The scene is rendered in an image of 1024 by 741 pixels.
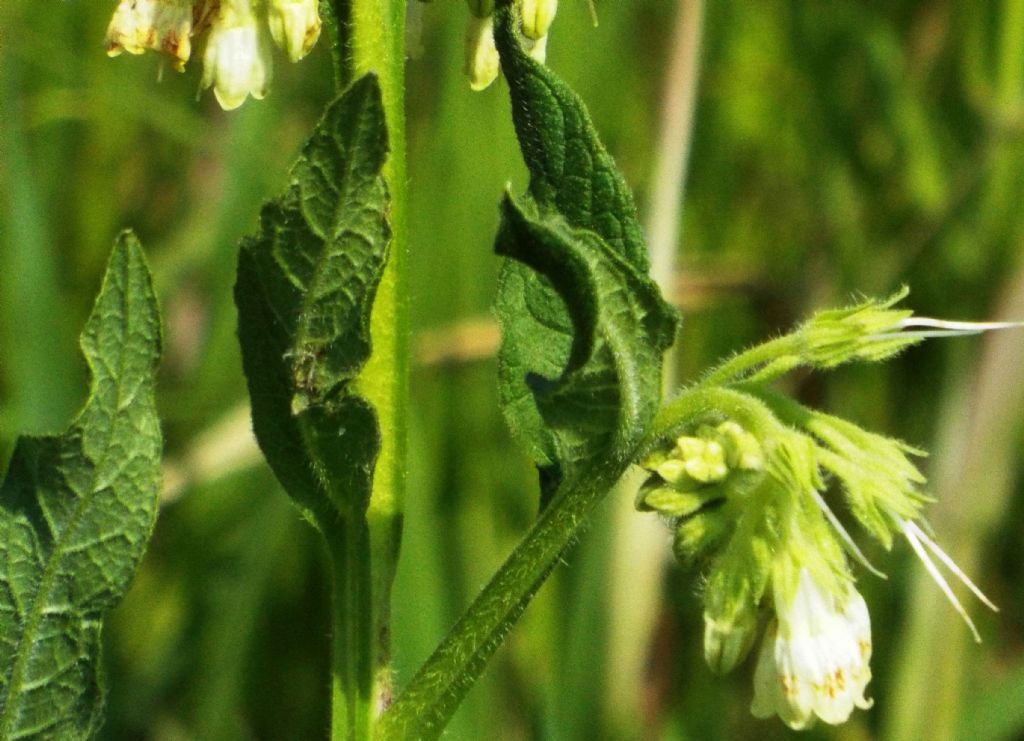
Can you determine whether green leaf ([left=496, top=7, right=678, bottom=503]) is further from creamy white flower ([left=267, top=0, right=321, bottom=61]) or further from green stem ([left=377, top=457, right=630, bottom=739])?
creamy white flower ([left=267, top=0, right=321, bottom=61])

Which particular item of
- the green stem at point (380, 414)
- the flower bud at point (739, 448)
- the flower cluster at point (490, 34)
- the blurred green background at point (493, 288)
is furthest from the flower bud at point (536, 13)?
the blurred green background at point (493, 288)

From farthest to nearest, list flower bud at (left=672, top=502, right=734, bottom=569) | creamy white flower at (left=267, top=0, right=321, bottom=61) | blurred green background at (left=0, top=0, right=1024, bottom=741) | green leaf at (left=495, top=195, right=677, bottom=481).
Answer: blurred green background at (left=0, top=0, right=1024, bottom=741), flower bud at (left=672, top=502, right=734, bottom=569), creamy white flower at (left=267, top=0, right=321, bottom=61), green leaf at (left=495, top=195, right=677, bottom=481)

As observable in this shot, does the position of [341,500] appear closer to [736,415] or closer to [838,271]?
[736,415]

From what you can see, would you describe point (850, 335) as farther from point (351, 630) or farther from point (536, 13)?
point (351, 630)

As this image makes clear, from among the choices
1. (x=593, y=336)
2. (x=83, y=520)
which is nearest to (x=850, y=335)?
(x=593, y=336)

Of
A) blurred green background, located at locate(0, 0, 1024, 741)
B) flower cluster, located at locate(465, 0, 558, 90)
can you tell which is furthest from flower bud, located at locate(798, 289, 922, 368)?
blurred green background, located at locate(0, 0, 1024, 741)

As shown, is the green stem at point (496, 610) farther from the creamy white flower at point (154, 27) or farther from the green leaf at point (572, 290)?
the creamy white flower at point (154, 27)
